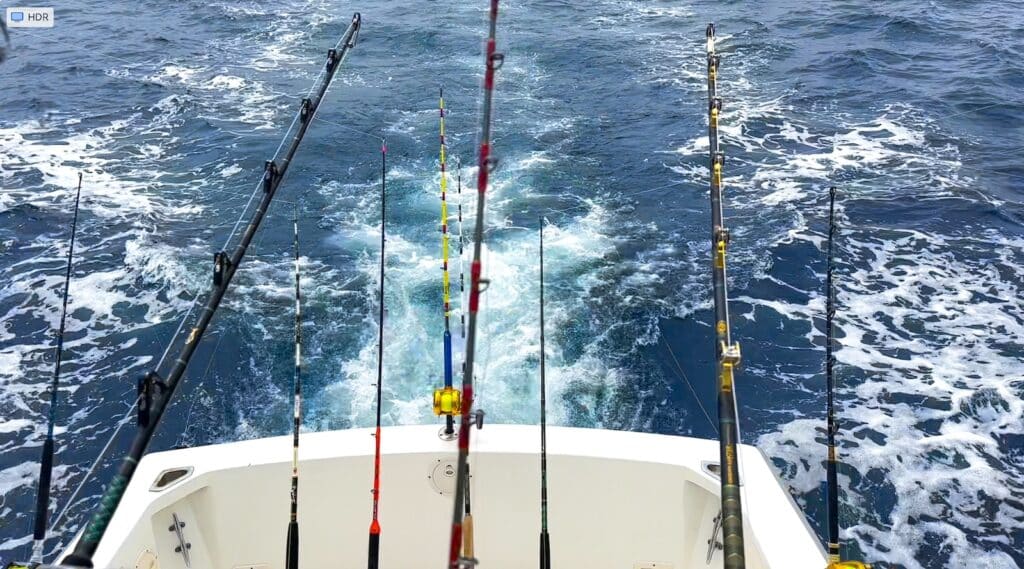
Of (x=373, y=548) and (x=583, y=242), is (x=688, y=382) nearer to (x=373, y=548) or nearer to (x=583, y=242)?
(x=583, y=242)

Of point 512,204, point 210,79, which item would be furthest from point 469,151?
point 210,79

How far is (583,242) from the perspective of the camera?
13.0 metres

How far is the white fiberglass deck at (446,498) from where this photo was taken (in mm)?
5512

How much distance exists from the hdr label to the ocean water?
14.4 ft

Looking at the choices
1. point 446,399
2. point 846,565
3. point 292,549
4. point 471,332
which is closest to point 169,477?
point 292,549

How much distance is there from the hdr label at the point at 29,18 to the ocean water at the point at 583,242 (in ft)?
14.4

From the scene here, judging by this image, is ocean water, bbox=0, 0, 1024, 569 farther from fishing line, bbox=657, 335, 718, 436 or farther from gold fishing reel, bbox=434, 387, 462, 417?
gold fishing reel, bbox=434, 387, 462, 417

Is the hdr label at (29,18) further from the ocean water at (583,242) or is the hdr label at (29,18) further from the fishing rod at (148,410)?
the fishing rod at (148,410)

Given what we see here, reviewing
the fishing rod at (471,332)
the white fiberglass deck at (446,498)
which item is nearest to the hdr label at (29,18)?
the white fiberglass deck at (446,498)

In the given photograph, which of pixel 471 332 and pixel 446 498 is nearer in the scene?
pixel 471 332

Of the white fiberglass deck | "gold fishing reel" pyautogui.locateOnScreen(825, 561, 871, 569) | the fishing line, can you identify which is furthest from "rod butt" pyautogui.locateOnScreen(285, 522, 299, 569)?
the fishing line

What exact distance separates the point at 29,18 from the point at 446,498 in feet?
93.6

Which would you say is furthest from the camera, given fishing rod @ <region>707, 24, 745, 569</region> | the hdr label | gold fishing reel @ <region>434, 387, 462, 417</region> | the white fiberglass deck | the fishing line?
the hdr label

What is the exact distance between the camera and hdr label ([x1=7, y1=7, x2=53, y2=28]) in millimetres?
25531
